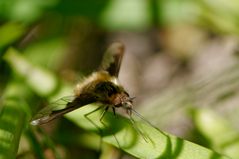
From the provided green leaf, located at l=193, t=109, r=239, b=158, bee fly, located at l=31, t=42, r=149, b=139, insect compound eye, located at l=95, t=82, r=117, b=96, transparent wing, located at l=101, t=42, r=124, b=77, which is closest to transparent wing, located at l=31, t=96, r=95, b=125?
bee fly, located at l=31, t=42, r=149, b=139

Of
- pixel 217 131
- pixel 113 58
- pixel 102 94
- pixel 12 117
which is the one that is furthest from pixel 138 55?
pixel 12 117

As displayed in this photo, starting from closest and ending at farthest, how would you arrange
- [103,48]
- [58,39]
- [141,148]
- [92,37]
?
[141,148], [58,39], [92,37], [103,48]

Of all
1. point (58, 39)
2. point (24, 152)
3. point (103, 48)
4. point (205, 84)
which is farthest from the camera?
point (103, 48)

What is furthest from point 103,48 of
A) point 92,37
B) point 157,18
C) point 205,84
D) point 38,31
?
point 205,84

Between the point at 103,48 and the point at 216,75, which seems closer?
the point at 216,75

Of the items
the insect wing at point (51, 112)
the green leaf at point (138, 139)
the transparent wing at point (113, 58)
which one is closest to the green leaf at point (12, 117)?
the insect wing at point (51, 112)

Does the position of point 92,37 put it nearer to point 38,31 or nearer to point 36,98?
point 38,31

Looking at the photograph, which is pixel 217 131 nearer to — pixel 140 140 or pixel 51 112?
pixel 140 140
